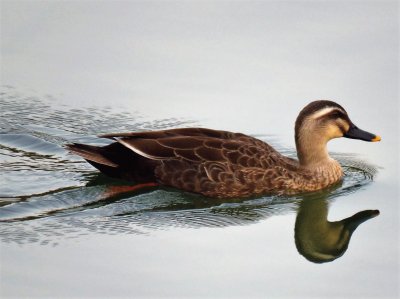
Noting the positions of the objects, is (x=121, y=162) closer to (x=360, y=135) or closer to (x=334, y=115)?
(x=334, y=115)

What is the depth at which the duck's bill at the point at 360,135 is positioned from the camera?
Answer: 12914 mm

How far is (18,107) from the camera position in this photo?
1456 centimetres

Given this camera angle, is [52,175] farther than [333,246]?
Yes

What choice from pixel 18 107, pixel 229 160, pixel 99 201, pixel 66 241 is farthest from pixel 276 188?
pixel 18 107

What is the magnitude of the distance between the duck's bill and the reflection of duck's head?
3.38 feet

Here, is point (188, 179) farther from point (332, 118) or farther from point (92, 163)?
point (332, 118)

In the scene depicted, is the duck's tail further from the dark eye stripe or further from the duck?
the dark eye stripe

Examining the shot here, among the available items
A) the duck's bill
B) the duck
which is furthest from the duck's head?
the duck

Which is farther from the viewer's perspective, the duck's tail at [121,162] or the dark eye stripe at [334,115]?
the dark eye stripe at [334,115]

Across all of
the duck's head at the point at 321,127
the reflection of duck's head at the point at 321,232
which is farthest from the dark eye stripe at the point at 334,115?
the reflection of duck's head at the point at 321,232

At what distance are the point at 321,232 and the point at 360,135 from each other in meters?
1.75

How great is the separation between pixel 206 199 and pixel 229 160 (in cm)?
51

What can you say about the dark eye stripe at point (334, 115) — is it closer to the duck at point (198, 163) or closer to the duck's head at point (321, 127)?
the duck's head at point (321, 127)

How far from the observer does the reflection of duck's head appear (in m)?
11.2
